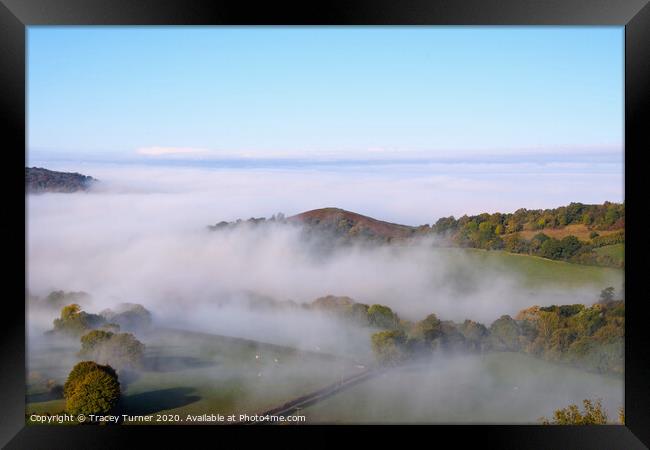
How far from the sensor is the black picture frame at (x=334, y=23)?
12.9 feet

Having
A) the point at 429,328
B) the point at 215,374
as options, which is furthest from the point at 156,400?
the point at 429,328

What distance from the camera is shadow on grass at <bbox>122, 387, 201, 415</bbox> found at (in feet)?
15.9

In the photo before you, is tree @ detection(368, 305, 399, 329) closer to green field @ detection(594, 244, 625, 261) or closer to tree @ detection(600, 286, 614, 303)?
tree @ detection(600, 286, 614, 303)

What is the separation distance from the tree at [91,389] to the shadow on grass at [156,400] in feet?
0.45

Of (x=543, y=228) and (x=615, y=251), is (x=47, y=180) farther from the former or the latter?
(x=615, y=251)

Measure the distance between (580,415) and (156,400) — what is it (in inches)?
161

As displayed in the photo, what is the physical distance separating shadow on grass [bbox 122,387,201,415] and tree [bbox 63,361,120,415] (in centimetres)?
14

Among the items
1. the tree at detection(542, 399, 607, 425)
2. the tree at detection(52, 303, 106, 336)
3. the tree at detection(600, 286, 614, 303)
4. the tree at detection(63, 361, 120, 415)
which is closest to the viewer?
the tree at detection(63, 361, 120, 415)

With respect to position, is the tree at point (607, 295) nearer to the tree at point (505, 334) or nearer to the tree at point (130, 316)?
the tree at point (505, 334)

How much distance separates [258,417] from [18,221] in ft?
8.85

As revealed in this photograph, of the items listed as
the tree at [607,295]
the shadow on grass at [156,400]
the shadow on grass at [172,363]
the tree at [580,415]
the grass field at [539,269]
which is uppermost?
the grass field at [539,269]

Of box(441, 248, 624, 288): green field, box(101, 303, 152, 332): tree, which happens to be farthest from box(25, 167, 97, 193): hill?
box(441, 248, 624, 288): green field

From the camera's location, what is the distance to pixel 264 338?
525cm

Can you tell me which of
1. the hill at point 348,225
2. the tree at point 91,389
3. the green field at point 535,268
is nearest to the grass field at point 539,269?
the green field at point 535,268
